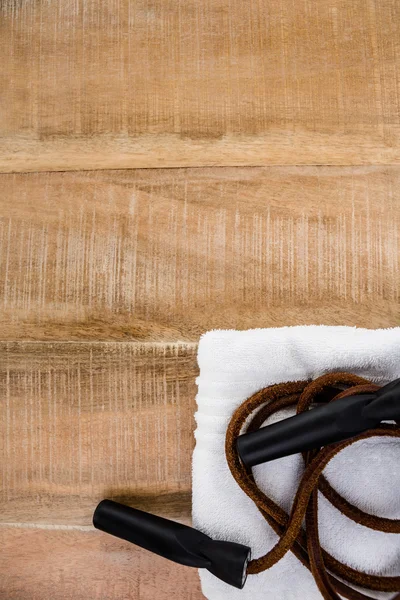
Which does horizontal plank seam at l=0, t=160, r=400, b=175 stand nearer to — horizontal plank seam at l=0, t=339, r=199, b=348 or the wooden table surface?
the wooden table surface

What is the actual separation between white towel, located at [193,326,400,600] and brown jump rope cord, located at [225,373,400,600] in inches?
0.6

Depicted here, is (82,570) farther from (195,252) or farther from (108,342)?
(195,252)

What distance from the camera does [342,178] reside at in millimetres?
491

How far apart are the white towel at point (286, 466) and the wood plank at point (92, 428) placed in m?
0.04

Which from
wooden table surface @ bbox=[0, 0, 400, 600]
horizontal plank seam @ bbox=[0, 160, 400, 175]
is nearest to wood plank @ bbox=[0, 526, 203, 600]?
wooden table surface @ bbox=[0, 0, 400, 600]

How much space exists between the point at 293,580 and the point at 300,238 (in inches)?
12.4

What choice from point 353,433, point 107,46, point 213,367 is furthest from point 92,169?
point 353,433

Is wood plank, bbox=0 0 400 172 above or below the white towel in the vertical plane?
above

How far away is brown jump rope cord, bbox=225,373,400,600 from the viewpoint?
0.41 m

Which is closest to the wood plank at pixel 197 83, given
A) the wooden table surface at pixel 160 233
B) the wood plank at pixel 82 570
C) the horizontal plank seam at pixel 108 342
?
the wooden table surface at pixel 160 233

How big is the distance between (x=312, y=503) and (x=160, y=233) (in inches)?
11.2

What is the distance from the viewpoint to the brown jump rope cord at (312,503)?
407mm

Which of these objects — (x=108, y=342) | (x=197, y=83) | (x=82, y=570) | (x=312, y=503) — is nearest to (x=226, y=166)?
(x=197, y=83)

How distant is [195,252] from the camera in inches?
19.4
